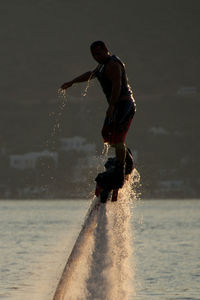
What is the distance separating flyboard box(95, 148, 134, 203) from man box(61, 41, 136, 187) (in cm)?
8

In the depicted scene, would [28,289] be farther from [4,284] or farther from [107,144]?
[107,144]

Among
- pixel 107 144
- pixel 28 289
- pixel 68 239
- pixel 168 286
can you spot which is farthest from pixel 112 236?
pixel 168 286

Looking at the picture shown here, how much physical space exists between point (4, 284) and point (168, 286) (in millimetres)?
8925

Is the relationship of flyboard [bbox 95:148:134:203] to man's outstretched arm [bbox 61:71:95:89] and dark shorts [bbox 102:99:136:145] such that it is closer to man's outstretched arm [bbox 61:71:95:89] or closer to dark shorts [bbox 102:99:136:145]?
dark shorts [bbox 102:99:136:145]

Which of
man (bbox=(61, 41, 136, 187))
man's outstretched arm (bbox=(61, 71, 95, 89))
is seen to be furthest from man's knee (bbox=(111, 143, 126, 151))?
man's outstretched arm (bbox=(61, 71, 95, 89))

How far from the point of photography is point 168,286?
55688mm

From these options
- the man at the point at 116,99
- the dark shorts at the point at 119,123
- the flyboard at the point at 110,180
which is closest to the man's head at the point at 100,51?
the man at the point at 116,99

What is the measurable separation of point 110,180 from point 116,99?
175 cm

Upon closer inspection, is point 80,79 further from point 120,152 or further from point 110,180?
point 110,180

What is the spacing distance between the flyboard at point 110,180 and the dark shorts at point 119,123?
51 centimetres

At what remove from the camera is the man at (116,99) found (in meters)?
A: 21.8

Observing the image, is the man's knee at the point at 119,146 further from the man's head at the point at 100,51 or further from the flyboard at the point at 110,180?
the man's head at the point at 100,51

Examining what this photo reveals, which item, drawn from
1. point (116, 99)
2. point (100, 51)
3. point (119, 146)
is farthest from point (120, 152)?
point (100, 51)

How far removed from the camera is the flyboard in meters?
22.2
